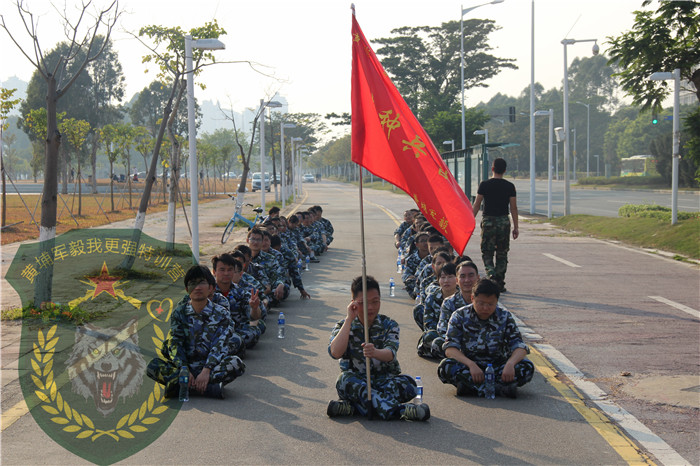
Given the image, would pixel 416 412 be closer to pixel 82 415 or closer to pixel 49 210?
pixel 82 415

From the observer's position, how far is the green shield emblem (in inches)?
230

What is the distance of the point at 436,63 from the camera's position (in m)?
63.2

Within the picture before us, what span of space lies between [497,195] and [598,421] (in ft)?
20.9

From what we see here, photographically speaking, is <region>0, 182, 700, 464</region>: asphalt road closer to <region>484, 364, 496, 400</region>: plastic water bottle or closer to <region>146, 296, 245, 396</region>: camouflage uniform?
<region>484, 364, 496, 400</region>: plastic water bottle

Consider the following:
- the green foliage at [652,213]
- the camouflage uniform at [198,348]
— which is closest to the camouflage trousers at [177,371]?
the camouflage uniform at [198,348]

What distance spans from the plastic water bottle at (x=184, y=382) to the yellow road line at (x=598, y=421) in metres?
3.33

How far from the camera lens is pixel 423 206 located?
237 inches

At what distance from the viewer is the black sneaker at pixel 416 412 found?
5949mm

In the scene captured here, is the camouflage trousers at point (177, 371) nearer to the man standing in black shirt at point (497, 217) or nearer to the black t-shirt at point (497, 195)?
the man standing in black shirt at point (497, 217)

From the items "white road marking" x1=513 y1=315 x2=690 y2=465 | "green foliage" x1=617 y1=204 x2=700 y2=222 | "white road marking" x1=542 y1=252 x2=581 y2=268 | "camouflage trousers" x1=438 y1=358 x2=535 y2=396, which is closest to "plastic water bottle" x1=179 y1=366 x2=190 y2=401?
"camouflage trousers" x1=438 y1=358 x2=535 y2=396

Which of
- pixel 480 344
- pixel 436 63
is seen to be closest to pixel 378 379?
pixel 480 344

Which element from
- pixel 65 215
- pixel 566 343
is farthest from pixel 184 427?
pixel 65 215

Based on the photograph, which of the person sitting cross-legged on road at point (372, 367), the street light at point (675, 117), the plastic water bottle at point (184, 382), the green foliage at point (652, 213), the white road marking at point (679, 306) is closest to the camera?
the person sitting cross-legged on road at point (372, 367)

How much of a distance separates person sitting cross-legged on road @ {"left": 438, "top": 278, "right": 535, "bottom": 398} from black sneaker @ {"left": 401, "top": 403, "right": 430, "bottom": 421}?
732 mm
